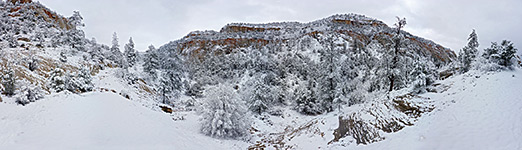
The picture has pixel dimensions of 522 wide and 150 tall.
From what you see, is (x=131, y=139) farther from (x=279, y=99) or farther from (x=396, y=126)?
(x=279, y=99)

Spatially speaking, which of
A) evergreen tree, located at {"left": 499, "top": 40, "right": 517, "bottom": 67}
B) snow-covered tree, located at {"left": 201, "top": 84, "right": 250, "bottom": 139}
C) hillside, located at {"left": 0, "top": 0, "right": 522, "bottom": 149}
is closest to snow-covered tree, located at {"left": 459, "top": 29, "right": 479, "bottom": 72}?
hillside, located at {"left": 0, "top": 0, "right": 522, "bottom": 149}

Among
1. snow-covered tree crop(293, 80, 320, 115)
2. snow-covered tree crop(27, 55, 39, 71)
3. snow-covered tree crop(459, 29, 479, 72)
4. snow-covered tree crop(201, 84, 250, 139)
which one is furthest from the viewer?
snow-covered tree crop(293, 80, 320, 115)

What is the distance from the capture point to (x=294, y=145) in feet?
61.1

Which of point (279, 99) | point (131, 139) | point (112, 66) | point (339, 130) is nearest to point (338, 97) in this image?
point (339, 130)

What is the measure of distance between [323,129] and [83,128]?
18.1m

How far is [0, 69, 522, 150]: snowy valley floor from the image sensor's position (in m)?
9.02

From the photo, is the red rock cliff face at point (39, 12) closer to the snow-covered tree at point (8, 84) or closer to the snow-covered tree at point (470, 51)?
the snow-covered tree at point (8, 84)

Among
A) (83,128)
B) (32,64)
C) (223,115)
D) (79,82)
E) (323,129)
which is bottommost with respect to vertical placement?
(323,129)

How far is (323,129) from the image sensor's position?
1923 centimetres

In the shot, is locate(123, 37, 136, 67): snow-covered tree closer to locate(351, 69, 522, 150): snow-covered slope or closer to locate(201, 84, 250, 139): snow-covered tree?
locate(201, 84, 250, 139): snow-covered tree

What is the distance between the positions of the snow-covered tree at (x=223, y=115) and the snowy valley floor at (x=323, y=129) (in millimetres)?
1859

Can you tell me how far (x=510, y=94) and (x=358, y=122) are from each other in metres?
8.15

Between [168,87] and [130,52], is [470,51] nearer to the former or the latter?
[168,87]

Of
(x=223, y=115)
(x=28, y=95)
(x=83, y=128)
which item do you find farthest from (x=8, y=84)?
(x=223, y=115)
